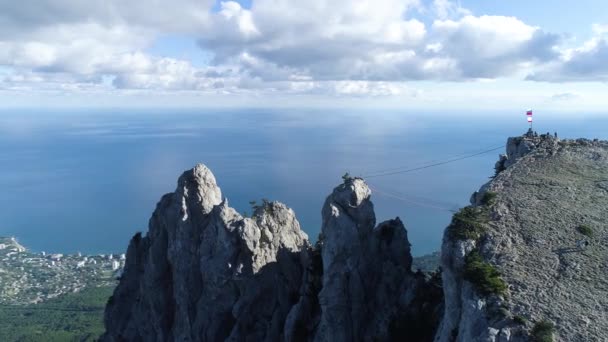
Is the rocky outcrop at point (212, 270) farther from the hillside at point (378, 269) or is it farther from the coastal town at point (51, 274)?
the coastal town at point (51, 274)

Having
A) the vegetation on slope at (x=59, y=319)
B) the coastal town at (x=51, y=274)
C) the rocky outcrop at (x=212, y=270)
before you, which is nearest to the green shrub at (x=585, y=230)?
the rocky outcrop at (x=212, y=270)

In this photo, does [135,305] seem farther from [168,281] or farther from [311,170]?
[311,170]

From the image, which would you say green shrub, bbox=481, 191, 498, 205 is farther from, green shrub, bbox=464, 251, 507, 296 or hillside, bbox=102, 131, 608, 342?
green shrub, bbox=464, 251, 507, 296

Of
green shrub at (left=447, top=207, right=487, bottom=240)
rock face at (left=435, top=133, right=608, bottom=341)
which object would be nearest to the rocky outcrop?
green shrub at (left=447, top=207, right=487, bottom=240)

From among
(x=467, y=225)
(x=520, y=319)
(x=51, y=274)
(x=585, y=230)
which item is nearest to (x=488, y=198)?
(x=467, y=225)

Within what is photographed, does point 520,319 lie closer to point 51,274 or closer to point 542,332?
point 542,332

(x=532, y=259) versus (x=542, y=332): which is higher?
(x=532, y=259)
